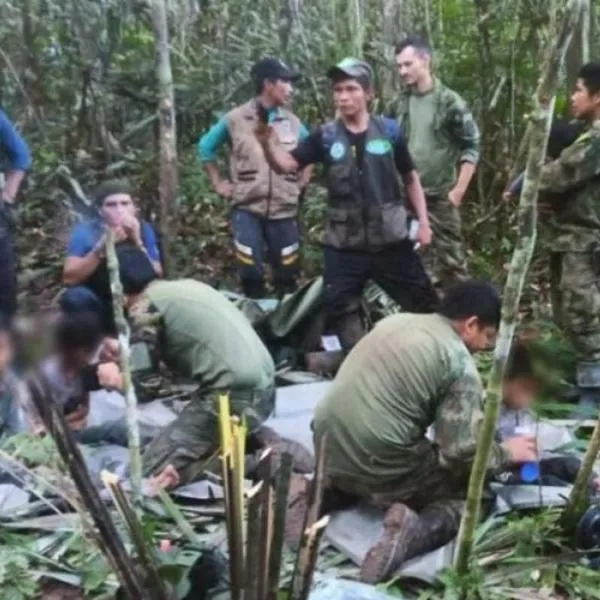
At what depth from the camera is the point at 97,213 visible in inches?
208

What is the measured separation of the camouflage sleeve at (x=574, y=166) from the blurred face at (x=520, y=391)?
175 centimetres

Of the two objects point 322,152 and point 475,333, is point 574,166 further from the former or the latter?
point 475,333

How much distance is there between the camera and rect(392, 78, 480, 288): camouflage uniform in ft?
22.9

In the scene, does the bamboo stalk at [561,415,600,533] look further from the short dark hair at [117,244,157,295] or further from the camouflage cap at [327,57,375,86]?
the camouflage cap at [327,57,375,86]

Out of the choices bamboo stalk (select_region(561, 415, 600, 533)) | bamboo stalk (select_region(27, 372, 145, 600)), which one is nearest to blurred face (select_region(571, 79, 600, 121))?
bamboo stalk (select_region(561, 415, 600, 533))

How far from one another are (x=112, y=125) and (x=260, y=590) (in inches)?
255

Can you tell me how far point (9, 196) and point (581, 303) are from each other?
9.51 ft

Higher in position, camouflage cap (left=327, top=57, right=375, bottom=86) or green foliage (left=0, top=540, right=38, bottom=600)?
camouflage cap (left=327, top=57, right=375, bottom=86)

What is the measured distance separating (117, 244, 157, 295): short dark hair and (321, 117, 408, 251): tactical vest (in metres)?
1.52

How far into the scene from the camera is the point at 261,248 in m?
6.98

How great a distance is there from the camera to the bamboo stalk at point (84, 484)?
10.1 ft

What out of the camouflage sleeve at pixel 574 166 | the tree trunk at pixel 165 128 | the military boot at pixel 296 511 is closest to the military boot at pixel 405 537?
the military boot at pixel 296 511

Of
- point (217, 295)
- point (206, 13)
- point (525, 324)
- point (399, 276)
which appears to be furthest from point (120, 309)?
point (206, 13)

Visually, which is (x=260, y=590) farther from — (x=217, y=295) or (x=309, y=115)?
(x=309, y=115)
